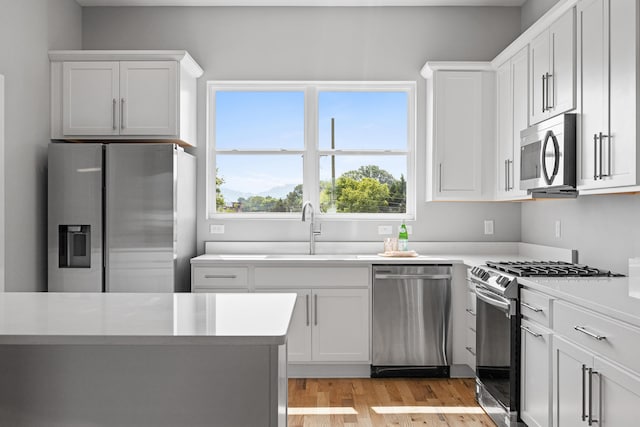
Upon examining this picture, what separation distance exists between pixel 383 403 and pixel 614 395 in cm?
169

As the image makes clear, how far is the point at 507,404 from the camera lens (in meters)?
2.78

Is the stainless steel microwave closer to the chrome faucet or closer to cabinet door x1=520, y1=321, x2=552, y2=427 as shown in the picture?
cabinet door x1=520, y1=321, x2=552, y2=427

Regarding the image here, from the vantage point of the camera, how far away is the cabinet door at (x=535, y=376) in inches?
94.7

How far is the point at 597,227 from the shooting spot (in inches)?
122

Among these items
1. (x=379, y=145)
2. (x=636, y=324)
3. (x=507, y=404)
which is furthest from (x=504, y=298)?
(x=379, y=145)

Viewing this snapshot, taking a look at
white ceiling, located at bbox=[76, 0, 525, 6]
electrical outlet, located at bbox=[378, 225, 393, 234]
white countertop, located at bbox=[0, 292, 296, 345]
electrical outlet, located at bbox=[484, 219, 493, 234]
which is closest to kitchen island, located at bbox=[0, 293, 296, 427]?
white countertop, located at bbox=[0, 292, 296, 345]

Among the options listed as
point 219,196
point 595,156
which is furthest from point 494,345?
point 219,196

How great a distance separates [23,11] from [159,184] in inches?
57.7

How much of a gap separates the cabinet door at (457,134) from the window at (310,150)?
0.43 metres

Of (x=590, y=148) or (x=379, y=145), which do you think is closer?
(x=590, y=148)

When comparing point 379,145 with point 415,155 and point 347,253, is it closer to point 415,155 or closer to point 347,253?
point 415,155

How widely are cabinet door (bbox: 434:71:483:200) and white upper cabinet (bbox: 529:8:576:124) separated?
2.32ft

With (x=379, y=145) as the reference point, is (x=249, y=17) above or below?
above

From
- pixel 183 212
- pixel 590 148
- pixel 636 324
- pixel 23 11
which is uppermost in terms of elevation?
pixel 23 11
